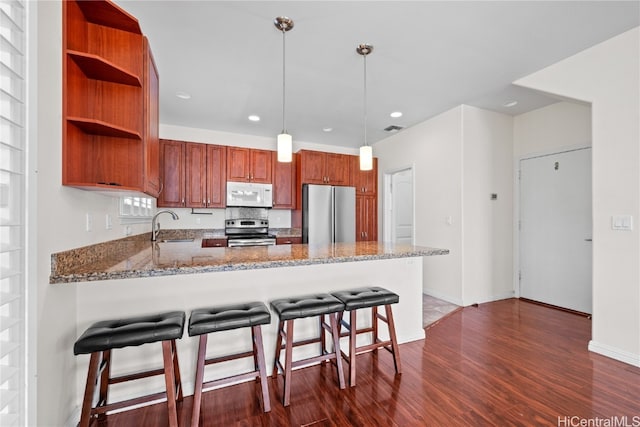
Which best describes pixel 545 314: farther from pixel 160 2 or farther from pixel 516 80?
pixel 160 2

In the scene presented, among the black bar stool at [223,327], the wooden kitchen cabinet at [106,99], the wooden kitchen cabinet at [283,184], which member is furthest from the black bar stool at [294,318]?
the wooden kitchen cabinet at [283,184]

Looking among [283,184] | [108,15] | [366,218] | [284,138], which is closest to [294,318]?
[284,138]

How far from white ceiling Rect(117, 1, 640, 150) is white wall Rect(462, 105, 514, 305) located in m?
0.31

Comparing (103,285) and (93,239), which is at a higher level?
(93,239)

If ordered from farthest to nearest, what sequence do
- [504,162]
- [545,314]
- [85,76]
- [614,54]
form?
[504,162] < [545,314] < [614,54] < [85,76]

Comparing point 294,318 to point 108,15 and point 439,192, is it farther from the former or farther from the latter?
point 439,192

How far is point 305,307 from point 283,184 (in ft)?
10.6

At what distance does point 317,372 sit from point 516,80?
11.2 ft

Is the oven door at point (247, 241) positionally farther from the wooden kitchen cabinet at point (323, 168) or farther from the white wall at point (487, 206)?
the white wall at point (487, 206)

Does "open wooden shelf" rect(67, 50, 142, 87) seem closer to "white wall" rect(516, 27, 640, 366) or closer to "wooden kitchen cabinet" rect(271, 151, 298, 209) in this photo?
"wooden kitchen cabinet" rect(271, 151, 298, 209)

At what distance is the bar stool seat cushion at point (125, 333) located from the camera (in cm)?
127

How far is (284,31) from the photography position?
2100mm

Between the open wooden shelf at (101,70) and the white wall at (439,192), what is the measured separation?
352 centimetres

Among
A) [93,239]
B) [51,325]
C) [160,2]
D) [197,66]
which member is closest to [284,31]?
[160,2]
